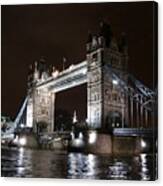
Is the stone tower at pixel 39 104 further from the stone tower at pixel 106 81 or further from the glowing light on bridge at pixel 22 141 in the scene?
the stone tower at pixel 106 81

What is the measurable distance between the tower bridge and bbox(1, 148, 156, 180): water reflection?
11 centimetres

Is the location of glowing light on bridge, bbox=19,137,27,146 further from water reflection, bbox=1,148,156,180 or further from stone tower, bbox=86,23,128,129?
stone tower, bbox=86,23,128,129

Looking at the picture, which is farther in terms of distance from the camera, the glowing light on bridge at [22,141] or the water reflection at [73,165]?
the glowing light on bridge at [22,141]

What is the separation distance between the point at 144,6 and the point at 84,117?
50 cm

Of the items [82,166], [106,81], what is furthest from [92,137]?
[106,81]

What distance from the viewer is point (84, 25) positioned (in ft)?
7.47

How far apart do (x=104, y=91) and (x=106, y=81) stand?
41 mm

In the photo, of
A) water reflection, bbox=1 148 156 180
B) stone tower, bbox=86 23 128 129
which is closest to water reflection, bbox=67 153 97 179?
water reflection, bbox=1 148 156 180

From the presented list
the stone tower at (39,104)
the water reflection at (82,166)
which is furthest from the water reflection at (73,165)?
the stone tower at (39,104)

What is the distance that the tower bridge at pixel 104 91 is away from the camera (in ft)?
7.27

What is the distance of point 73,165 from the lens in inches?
89.0

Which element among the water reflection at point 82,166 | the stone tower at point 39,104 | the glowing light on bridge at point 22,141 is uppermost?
the stone tower at point 39,104

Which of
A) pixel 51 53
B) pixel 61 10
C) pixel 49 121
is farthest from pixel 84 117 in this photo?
pixel 61 10

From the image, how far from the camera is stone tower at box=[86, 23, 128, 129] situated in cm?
224
